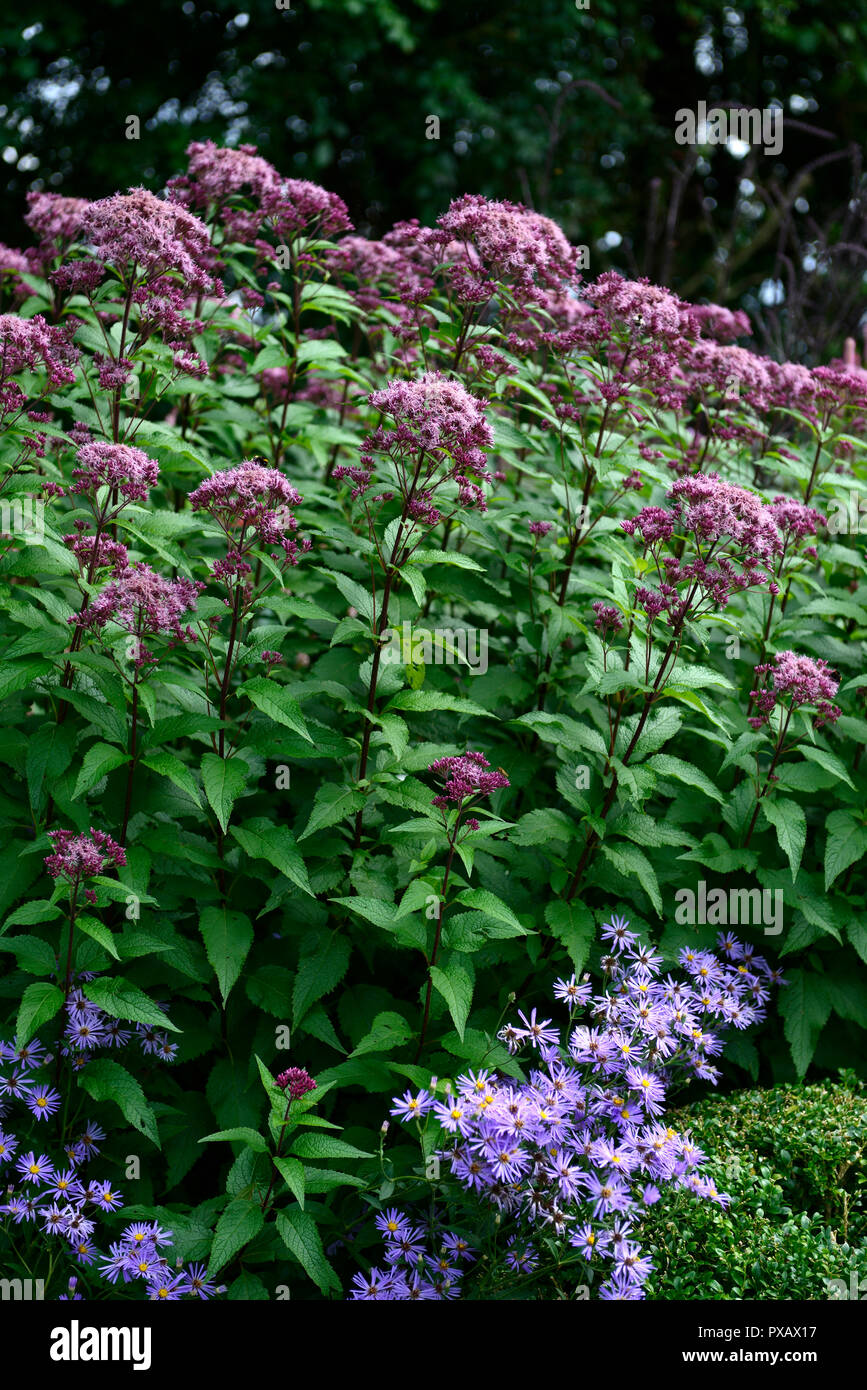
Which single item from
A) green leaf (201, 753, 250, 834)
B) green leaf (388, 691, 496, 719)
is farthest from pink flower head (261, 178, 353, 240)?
green leaf (201, 753, 250, 834)

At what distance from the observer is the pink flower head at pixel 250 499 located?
3586 mm

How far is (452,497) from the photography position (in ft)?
14.1

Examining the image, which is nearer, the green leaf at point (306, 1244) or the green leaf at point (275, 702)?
the green leaf at point (306, 1244)

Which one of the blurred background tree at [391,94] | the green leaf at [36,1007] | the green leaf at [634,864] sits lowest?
the green leaf at [36,1007]

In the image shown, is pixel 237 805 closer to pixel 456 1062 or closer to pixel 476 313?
pixel 456 1062

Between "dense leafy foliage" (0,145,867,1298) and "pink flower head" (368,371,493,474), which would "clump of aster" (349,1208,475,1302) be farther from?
"pink flower head" (368,371,493,474)

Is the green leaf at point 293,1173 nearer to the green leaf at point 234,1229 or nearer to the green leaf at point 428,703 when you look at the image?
the green leaf at point 234,1229

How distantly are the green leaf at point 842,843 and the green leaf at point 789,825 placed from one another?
0.43ft

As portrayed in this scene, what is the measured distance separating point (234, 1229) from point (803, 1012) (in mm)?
2269

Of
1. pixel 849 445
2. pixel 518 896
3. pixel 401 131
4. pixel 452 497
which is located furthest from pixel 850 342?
pixel 401 131

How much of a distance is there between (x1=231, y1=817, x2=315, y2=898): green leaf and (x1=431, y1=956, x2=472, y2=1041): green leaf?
0.45 metres

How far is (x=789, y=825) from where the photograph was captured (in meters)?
4.21

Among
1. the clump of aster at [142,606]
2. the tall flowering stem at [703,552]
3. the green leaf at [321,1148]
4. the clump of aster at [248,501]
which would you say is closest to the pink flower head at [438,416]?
the clump of aster at [248,501]

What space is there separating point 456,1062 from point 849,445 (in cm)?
368
